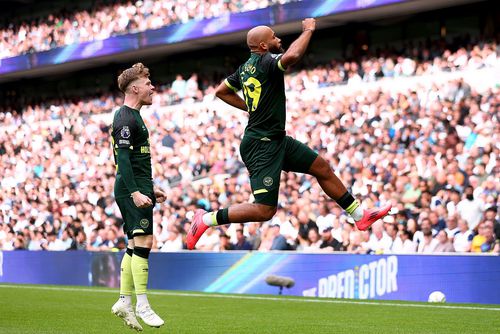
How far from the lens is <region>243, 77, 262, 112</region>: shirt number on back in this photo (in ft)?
26.6

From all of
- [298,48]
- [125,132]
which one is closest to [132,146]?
[125,132]

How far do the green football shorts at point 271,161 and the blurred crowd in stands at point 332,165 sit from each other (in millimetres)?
6649

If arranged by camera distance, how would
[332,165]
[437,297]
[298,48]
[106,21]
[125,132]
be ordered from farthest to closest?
1. [106,21]
2. [332,165]
3. [437,297]
4. [125,132]
5. [298,48]

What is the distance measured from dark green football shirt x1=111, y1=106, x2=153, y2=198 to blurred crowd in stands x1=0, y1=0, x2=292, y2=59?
641 inches

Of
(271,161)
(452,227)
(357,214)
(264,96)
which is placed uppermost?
(264,96)

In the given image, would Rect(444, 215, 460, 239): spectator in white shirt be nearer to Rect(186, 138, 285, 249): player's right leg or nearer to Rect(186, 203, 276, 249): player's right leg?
Rect(186, 203, 276, 249): player's right leg

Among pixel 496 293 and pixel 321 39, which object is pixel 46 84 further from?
pixel 496 293

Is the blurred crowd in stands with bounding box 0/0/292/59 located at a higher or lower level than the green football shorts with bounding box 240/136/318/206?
higher

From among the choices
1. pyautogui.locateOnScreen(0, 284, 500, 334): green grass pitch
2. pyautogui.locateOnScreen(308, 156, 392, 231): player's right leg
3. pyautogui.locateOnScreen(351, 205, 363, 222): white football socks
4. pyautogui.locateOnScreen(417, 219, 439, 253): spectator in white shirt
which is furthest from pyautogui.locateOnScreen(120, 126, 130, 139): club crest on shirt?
pyautogui.locateOnScreen(417, 219, 439, 253): spectator in white shirt

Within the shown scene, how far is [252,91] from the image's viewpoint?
26.8 feet

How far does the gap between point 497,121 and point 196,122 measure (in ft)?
32.1

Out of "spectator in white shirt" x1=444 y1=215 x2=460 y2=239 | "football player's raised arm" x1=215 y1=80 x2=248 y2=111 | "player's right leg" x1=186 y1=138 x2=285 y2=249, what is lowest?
"spectator in white shirt" x1=444 y1=215 x2=460 y2=239

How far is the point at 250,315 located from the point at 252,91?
12.1ft

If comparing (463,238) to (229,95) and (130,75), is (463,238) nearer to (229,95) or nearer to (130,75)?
(229,95)
